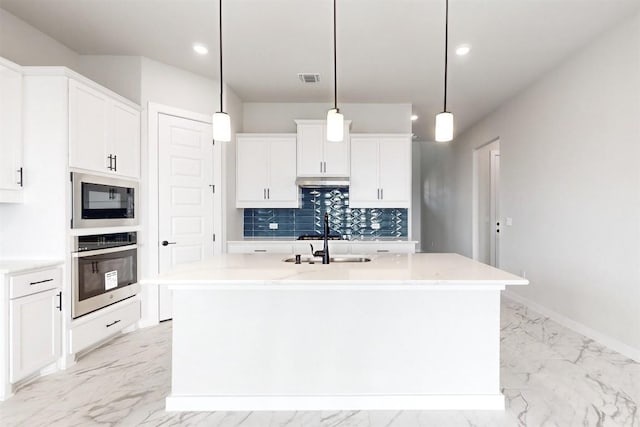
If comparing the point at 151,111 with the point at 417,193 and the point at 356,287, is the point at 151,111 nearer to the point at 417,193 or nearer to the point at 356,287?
the point at 356,287

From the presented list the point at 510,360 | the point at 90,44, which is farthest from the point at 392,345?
the point at 90,44

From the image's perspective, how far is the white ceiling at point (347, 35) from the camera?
271 cm

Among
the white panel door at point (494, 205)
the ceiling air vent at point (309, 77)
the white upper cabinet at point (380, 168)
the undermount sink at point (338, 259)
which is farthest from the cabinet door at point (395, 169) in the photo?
the white panel door at point (494, 205)

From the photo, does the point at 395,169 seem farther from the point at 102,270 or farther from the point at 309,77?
the point at 102,270

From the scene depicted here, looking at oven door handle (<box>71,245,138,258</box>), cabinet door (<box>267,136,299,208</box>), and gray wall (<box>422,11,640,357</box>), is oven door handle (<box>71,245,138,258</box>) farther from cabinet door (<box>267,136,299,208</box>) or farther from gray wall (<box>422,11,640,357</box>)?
gray wall (<box>422,11,640,357</box>)

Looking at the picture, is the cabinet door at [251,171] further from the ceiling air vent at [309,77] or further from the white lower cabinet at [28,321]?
the white lower cabinet at [28,321]

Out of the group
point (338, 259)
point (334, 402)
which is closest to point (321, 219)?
point (338, 259)

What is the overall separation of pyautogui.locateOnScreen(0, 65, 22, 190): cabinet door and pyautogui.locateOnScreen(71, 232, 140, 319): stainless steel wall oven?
0.61m

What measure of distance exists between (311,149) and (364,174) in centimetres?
78

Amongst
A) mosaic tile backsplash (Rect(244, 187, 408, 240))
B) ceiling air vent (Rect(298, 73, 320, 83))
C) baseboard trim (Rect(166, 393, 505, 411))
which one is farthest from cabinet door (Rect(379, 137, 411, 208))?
baseboard trim (Rect(166, 393, 505, 411))

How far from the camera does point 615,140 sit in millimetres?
2969

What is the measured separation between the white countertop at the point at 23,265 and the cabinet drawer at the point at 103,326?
0.56 meters

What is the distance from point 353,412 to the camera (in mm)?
2018

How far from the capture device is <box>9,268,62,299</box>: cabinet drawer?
221cm
